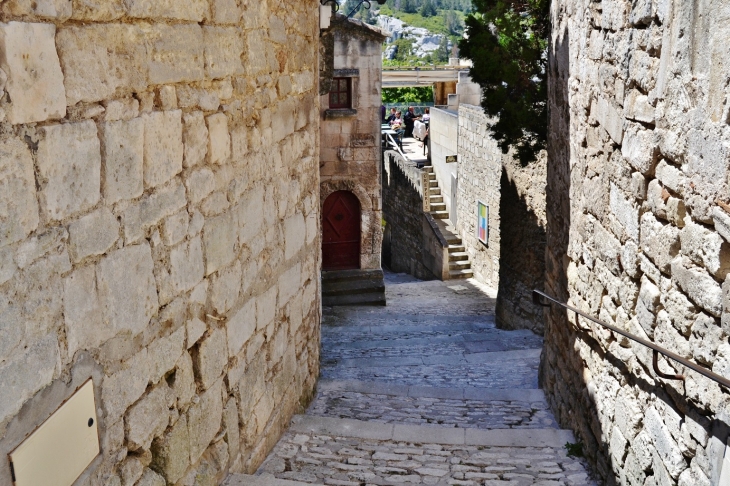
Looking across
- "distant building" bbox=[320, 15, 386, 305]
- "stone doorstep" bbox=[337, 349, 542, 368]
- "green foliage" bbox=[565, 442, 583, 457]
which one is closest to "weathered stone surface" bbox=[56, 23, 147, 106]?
"green foliage" bbox=[565, 442, 583, 457]

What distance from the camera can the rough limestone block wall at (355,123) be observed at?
13023mm

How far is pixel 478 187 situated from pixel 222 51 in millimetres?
12077

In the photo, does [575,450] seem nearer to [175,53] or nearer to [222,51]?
[222,51]

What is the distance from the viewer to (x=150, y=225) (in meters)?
2.84

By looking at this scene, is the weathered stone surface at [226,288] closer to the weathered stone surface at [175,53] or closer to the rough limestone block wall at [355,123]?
the weathered stone surface at [175,53]

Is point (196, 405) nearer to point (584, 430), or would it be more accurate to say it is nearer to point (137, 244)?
point (137, 244)

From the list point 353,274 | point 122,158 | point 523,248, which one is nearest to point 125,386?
point 122,158

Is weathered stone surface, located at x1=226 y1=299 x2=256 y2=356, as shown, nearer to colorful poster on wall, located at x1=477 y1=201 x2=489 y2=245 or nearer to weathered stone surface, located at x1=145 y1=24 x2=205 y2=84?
weathered stone surface, located at x1=145 y1=24 x2=205 y2=84

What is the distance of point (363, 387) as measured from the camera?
605cm

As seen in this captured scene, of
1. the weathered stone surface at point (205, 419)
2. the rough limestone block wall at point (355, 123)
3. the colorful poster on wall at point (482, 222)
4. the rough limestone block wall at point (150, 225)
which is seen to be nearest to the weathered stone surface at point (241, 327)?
the rough limestone block wall at point (150, 225)

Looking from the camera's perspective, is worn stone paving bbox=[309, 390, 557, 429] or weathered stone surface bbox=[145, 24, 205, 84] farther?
worn stone paving bbox=[309, 390, 557, 429]

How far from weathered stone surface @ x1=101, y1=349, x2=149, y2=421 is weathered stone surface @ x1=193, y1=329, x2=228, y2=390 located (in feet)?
1.70

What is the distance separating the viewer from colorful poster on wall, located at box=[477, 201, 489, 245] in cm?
1487

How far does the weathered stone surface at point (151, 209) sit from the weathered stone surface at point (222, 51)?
1.99ft
